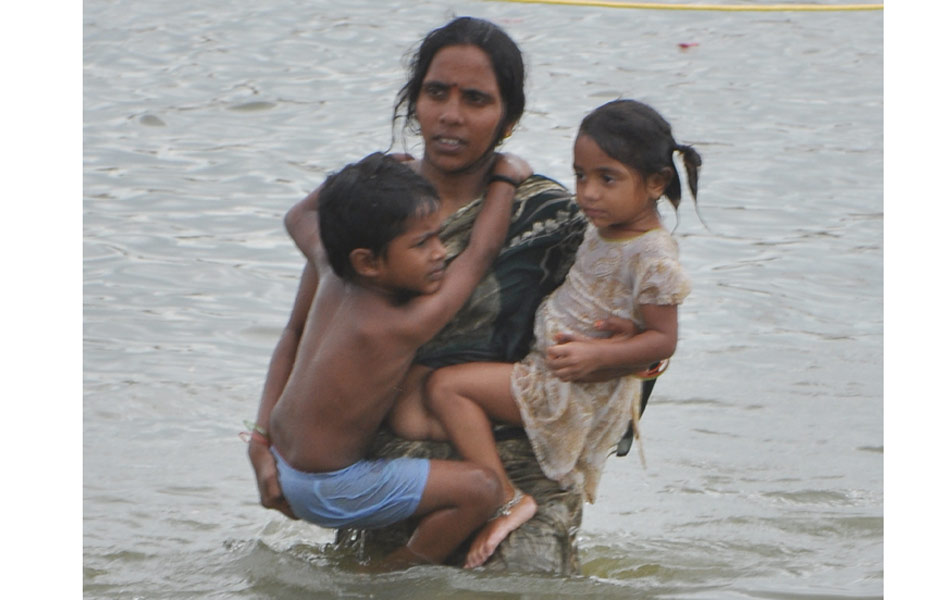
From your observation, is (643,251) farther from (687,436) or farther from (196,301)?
(196,301)

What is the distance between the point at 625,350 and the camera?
3.07 m

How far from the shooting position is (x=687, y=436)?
556 centimetres

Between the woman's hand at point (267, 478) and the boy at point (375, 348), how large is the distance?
0.10 feet

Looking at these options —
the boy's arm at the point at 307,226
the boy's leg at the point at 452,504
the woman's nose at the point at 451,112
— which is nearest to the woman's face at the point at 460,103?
the woman's nose at the point at 451,112

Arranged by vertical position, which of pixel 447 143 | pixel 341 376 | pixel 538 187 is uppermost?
pixel 447 143

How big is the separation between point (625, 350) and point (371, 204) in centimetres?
64

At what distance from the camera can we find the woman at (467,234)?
310cm

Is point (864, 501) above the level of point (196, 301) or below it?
above

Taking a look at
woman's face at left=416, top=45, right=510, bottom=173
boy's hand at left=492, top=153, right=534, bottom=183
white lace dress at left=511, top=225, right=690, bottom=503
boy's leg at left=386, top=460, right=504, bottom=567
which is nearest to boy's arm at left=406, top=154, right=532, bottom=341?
boy's hand at left=492, top=153, right=534, bottom=183

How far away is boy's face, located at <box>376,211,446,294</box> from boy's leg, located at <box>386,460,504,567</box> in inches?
16.4

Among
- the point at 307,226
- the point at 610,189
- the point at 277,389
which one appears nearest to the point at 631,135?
the point at 610,189

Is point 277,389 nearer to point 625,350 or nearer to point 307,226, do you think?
point 307,226

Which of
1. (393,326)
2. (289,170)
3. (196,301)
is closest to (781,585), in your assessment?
(393,326)
